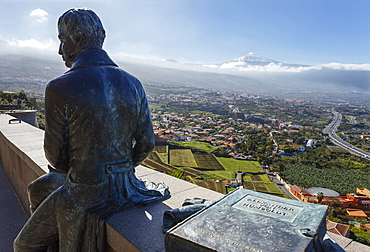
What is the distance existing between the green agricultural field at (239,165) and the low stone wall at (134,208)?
2528 cm

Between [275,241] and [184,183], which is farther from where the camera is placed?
[184,183]

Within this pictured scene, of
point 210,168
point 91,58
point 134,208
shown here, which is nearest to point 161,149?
point 210,168

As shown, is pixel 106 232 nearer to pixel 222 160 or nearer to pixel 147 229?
pixel 147 229

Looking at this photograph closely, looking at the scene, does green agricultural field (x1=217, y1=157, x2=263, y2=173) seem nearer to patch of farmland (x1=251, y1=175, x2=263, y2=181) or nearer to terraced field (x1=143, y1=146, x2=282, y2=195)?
terraced field (x1=143, y1=146, x2=282, y2=195)

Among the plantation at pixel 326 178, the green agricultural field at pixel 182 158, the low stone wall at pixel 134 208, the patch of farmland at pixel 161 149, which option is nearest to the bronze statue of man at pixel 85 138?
the low stone wall at pixel 134 208

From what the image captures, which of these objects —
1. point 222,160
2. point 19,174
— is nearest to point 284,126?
point 222,160

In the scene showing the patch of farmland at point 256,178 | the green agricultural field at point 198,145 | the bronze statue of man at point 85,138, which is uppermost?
the bronze statue of man at point 85,138

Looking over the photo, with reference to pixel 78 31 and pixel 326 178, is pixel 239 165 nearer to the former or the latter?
pixel 326 178

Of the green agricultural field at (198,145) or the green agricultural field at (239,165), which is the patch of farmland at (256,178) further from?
the green agricultural field at (198,145)

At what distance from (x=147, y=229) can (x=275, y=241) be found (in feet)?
2.78

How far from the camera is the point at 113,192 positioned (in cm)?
177

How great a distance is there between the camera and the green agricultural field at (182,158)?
29.8m

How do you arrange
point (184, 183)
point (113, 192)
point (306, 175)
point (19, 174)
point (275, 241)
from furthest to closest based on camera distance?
point (306, 175) → point (19, 174) → point (184, 183) → point (113, 192) → point (275, 241)

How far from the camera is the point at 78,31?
67.8 inches
